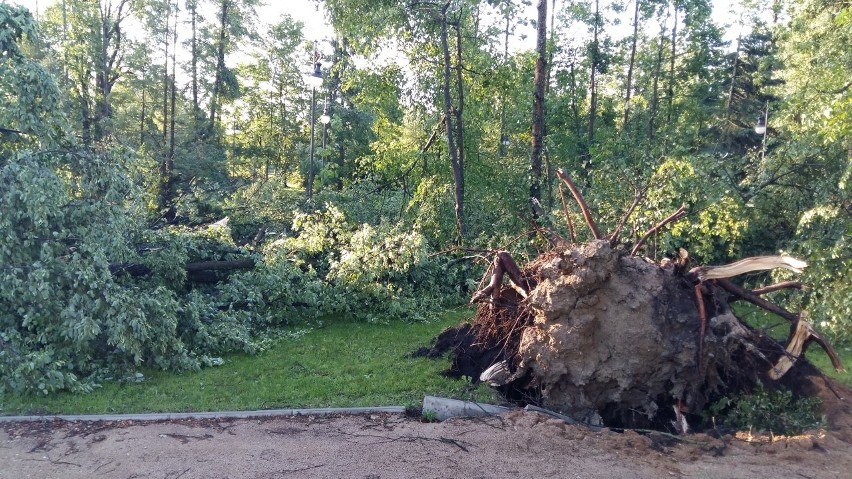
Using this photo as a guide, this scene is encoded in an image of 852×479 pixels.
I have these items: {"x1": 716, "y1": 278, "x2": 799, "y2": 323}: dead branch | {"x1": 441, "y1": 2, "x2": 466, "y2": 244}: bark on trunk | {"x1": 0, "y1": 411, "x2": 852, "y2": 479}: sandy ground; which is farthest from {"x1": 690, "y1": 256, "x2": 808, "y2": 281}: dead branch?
{"x1": 441, "y1": 2, "x2": 466, "y2": 244}: bark on trunk

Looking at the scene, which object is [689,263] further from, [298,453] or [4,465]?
[4,465]

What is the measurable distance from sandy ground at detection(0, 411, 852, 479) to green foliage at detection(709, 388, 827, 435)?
0.33m

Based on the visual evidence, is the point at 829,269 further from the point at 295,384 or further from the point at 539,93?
the point at 295,384

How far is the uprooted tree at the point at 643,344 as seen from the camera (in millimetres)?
6826

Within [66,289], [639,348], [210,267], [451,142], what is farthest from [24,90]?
[639,348]

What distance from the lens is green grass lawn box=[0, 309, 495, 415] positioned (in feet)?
23.4

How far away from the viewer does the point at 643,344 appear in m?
6.79

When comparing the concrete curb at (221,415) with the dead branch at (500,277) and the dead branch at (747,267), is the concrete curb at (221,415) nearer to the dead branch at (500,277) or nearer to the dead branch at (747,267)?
the dead branch at (500,277)

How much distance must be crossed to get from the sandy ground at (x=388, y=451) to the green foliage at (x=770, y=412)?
325mm

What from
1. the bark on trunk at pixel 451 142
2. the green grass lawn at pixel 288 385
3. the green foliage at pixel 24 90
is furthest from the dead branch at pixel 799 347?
the green foliage at pixel 24 90

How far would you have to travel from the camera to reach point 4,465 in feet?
18.1

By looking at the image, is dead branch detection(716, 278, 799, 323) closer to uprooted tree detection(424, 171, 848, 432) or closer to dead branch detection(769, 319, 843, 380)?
uprooted tree detection(424, 171, 848, 432)

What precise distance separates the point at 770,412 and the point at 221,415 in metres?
5.36

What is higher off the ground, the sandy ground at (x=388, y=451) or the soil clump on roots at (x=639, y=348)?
the soil clump on roots at (x=639, y=348)
